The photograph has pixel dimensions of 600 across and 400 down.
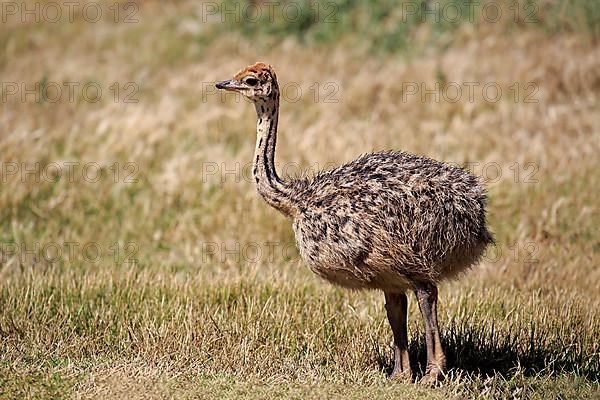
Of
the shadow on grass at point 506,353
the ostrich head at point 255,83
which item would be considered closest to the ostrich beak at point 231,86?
the ostrich head at point 255,83

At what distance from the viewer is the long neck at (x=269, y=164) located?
7.39 m

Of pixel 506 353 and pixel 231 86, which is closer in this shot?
pixel 231 86

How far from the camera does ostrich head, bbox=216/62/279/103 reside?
7.43m


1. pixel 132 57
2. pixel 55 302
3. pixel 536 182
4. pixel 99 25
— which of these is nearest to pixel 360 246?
pixel 55 302

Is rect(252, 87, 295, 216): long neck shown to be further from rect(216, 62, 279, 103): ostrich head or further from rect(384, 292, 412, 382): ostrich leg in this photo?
rect(384, 292, 412, 382): ostrich leg

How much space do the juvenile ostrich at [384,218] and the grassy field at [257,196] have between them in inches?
28.3

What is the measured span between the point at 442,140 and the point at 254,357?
6.21 m

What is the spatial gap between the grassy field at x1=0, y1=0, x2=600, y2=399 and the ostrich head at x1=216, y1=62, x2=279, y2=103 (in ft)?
6.51

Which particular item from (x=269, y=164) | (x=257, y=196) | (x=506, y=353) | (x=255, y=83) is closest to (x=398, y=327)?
(x=506, y=353)

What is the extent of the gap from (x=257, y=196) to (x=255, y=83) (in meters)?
3.81

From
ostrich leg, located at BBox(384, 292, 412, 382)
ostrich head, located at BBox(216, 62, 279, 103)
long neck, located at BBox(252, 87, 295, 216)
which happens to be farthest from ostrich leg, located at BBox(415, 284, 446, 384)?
ostrich head, located at BBox(216, 62, 279, 103)

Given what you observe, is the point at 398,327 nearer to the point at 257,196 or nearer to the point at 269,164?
the point at 269,164

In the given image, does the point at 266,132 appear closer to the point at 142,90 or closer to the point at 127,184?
the point at 127,184

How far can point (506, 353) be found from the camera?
810cm
